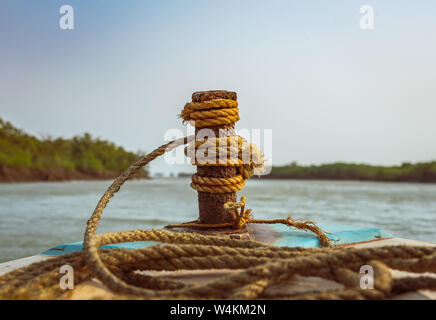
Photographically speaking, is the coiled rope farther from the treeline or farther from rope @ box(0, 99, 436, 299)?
the treeline

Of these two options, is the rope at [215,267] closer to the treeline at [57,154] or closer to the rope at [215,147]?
the rope at [215,147]

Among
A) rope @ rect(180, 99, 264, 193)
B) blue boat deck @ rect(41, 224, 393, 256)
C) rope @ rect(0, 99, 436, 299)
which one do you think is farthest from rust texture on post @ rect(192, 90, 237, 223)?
rope @ rect(0, 99, 436, 299)

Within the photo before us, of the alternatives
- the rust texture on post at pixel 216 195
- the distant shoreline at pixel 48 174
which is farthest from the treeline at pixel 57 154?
the rust texture on post at pixel 216 195

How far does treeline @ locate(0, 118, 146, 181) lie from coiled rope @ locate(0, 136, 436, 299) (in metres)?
20.8

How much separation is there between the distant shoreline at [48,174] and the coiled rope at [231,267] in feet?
71.5

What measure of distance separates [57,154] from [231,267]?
2629 cm

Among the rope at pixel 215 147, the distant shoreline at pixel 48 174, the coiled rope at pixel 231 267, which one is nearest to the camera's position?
the coiled rope at pixel 231 267

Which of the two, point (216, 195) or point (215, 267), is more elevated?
point (216, 195)

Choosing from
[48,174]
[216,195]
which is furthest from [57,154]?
[216,195]

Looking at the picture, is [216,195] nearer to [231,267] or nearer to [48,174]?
[231,267]

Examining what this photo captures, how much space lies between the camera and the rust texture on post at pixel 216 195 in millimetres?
1736

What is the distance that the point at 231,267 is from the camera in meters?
1.03

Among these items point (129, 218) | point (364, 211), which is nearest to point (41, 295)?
point (129, 218)
